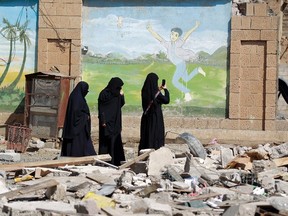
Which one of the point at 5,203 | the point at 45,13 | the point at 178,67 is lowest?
the point at 5,203

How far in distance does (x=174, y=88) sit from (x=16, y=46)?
346 cm

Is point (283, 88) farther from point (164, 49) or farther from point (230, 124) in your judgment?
point (164, 49)

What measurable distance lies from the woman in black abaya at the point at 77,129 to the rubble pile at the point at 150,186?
0.59 m

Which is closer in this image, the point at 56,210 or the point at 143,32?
the point at 56,210

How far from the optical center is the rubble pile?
697cm

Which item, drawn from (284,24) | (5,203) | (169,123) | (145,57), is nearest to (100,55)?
(145,57)

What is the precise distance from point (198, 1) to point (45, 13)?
319cm

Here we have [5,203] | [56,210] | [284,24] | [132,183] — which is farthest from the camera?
[284,24]

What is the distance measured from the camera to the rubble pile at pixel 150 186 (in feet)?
22.9

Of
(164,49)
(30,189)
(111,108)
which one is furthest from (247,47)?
(30,189)

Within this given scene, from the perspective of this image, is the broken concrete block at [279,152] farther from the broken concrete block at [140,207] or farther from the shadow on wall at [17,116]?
the shadow on wall at [17,116]

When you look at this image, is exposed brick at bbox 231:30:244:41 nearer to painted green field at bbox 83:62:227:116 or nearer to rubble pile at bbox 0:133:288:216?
painted green field at bbox 83:62:227:116

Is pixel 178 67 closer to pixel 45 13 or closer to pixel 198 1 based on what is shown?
pixel 198 1

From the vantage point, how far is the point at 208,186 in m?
8.68
